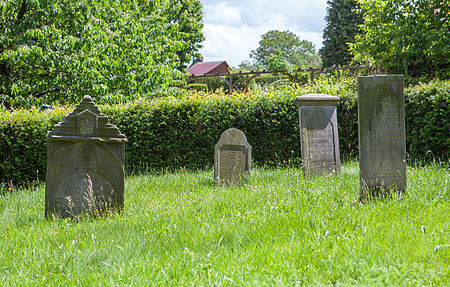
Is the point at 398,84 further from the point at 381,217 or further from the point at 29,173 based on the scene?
the point at 29,173

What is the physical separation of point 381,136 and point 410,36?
8.53m

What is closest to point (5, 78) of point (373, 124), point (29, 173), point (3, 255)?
point (29, 173)

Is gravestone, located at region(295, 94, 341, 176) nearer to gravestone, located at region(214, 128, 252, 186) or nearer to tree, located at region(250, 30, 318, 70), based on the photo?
gravestone, located at region(214, 128, 252, 186)

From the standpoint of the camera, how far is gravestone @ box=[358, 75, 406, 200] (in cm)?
466

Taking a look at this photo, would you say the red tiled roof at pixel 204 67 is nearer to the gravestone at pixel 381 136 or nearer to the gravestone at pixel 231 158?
the gravestone at pixel 231 158

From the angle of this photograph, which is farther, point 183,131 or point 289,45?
point 289,45

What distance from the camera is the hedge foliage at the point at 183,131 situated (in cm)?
845

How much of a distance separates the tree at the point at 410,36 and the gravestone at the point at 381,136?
738cm

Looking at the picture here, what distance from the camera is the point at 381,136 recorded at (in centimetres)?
467

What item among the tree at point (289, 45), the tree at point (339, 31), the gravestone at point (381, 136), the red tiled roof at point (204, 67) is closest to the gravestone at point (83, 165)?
the gravestone at point (381, 136)

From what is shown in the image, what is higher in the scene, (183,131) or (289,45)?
(289,45)

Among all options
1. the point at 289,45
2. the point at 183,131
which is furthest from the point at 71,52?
the point at 289,45

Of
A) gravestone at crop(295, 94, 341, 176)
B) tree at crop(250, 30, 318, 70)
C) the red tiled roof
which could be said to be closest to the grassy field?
gravestone at crop(295, 94, 341, 176)

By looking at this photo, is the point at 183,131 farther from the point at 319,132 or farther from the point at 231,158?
the point at 319,132
